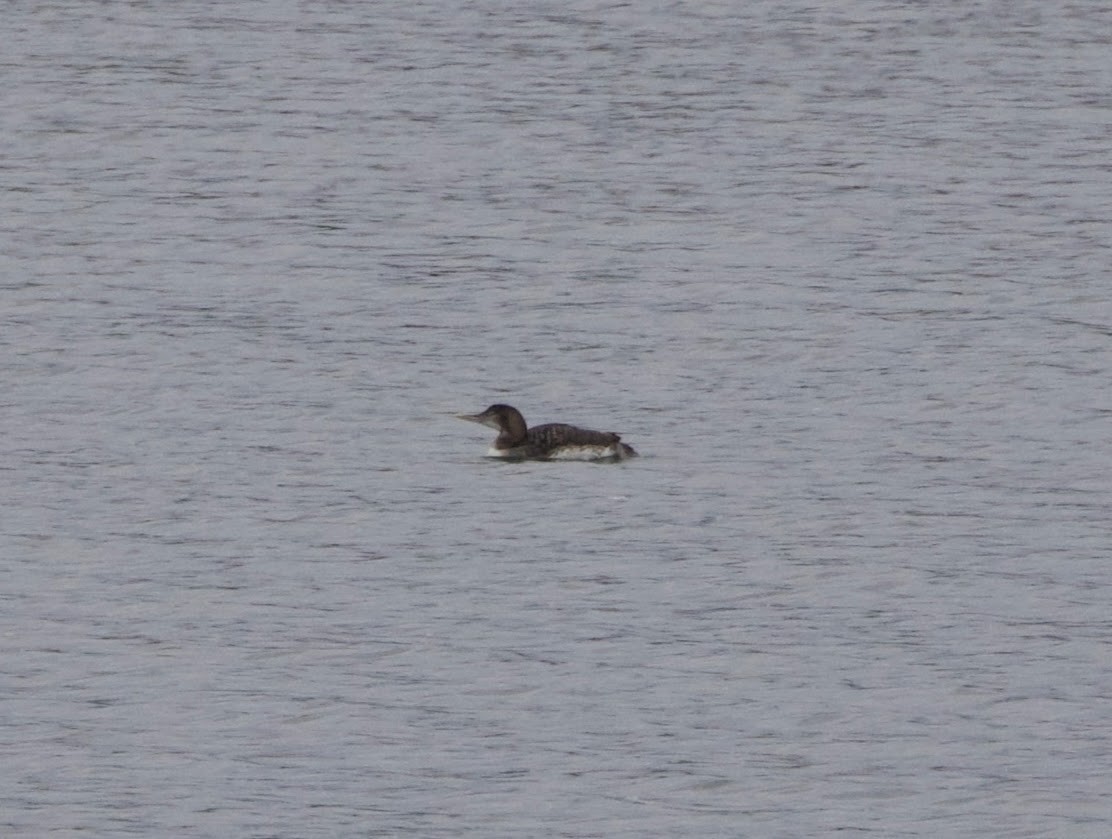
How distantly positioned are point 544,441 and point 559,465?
0.83 feet

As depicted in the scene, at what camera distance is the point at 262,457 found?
21.4 metres

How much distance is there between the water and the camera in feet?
48.0

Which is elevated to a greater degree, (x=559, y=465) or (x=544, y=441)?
(x=544, y=441)

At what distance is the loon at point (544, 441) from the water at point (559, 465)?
18 cm

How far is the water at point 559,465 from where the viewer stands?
48.0 feet

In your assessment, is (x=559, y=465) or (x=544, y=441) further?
(x=559, y=465)

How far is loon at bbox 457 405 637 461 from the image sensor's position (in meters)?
21.4

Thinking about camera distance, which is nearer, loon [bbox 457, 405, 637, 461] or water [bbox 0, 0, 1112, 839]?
water [bbox 0, 0, 1112, 839]

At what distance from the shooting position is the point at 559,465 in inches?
860

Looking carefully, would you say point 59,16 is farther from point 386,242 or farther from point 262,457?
point 262,457

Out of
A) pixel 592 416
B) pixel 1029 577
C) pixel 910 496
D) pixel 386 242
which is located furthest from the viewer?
pixel 386 242

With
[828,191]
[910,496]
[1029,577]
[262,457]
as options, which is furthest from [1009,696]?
[828,191]

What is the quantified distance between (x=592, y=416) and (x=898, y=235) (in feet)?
29.4

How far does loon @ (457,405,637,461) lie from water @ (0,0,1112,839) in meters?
0.18
